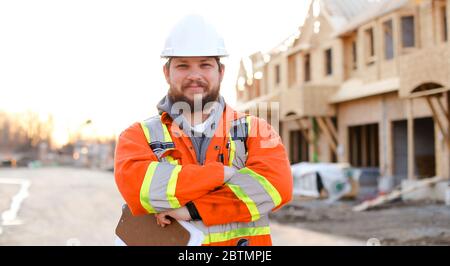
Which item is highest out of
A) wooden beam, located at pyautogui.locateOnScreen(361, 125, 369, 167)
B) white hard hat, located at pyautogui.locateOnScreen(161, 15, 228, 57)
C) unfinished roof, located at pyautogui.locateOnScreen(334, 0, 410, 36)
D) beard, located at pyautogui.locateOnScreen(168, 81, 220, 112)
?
unfinished roof, located at pyautogui.locateOnScreen(334, 0, 410, 36)

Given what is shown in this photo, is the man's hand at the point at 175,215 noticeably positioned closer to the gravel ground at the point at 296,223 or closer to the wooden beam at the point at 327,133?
the gravel ground at the point at 296,223

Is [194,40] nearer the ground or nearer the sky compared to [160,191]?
nearer the sky

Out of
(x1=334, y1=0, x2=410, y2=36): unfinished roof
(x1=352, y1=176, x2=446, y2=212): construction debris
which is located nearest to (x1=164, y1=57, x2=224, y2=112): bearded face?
(x1=352, y1=176, x2=446, y2=212): construction debris

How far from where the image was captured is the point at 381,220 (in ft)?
44.1

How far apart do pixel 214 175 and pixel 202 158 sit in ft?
0.58

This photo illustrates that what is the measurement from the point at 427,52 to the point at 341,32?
25.0 ft

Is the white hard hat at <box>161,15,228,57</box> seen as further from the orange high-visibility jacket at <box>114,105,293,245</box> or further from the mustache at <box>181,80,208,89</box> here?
the orange high-visibility jacket at <box>114,105,293,245</box>

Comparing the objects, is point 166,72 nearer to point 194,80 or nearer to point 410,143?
point 194,80

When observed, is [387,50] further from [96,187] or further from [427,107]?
[96,187]

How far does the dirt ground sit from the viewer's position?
35.4ft

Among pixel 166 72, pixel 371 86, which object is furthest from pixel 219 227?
pixel 371 86

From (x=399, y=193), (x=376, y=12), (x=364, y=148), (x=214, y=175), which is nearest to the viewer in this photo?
(x=214, y=175)

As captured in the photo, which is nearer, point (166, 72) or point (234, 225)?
point (234, 225)
